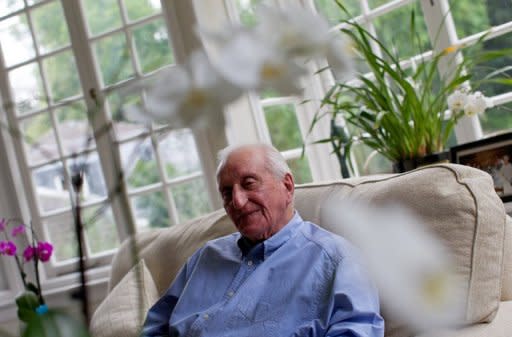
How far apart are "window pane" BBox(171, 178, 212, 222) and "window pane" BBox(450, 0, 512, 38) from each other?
5.03 feet

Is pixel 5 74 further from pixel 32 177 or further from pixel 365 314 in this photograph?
pixel 365 314

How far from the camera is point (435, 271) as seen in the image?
208 millimetres

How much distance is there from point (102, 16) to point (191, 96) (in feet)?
13.4

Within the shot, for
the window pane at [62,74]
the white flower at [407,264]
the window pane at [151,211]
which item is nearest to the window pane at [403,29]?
the window pane at [151,211]

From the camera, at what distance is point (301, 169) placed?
3.72m

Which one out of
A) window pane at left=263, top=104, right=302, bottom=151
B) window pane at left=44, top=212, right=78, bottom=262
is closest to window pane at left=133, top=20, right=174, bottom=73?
window pane at left=263, top=104, right=302, bottom=151

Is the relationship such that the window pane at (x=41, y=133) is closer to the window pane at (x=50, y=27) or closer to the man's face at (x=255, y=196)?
the window pane at (x=50, y=27)

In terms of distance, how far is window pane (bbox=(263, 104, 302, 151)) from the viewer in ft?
12.3

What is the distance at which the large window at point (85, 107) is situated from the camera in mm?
3998

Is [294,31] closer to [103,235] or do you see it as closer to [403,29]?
[403,29]

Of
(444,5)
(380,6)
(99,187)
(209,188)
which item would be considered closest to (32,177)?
(99,187)

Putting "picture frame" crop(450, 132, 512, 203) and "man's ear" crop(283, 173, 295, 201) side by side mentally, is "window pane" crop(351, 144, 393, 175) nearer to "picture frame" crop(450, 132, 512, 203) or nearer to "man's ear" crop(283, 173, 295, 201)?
"picture frame" crop(450, 132, 512, 203)

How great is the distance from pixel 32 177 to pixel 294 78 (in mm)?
4469

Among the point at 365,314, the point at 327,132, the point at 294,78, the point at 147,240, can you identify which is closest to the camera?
the point at 294,78
